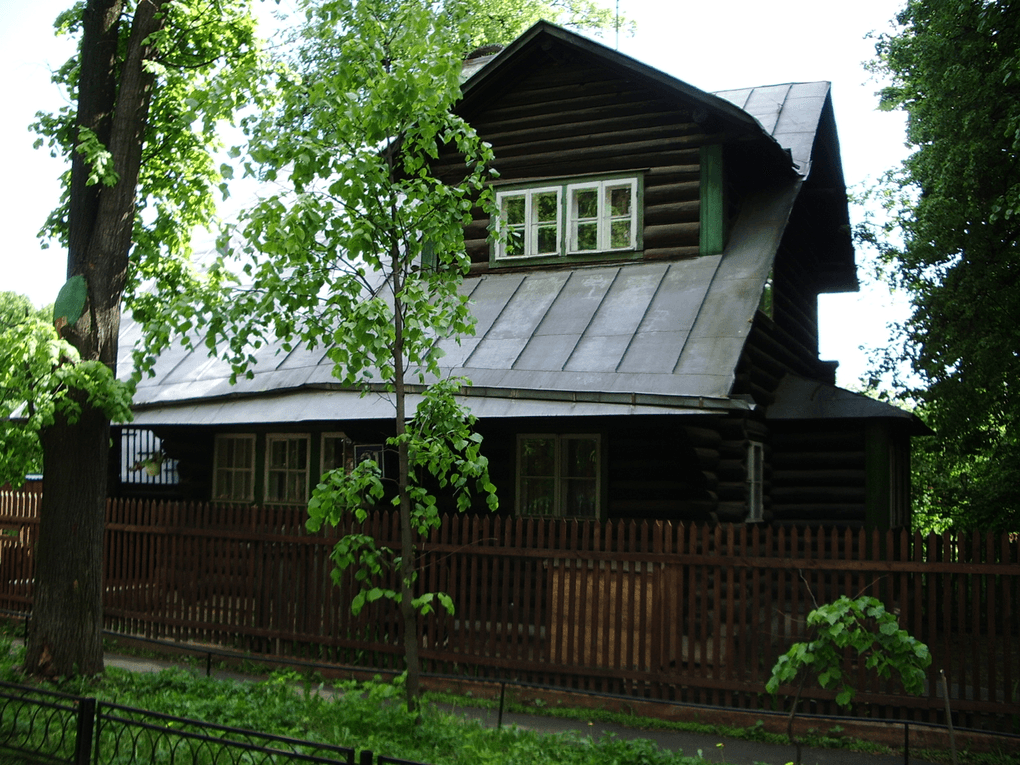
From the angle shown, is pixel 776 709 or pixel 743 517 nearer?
pixel 776 709

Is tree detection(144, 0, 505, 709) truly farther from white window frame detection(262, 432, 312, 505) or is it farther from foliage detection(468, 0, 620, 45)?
foliage detection(468, 0, 620, 45)

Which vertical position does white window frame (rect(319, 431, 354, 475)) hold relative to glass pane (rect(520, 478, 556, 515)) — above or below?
above

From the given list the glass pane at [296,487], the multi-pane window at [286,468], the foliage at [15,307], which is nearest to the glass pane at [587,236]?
the multi-pane window at [286,468]

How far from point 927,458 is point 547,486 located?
12513 millimetres

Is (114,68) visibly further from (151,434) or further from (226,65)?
(151,434)

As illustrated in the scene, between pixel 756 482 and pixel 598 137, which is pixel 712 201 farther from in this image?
pixel 756 482

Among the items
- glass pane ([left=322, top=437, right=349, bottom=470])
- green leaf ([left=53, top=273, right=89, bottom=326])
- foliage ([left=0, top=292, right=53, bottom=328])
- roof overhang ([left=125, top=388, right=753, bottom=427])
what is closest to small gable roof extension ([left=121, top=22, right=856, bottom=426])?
roof overhang ([left=125, top=388, right=753, bottom=427])

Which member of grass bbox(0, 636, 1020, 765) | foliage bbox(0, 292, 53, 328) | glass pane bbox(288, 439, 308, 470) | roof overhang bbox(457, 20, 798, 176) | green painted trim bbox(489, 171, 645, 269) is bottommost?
grass bbox(0, 636, 1020, 765)

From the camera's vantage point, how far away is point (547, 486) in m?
11.8

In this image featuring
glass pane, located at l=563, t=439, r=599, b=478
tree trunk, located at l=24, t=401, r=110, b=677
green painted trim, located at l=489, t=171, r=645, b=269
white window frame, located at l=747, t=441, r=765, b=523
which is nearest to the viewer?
tree trunk, located at l=24, t=401, r=110, b=677

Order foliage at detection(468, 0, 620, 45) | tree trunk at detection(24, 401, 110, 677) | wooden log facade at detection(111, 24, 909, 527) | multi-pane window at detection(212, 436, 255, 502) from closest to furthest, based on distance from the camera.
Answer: tree trunk at detection(24, 401, 110, 677)
wooden log facade at detection(111, 24, 909, 527)
multi-pane window at detection(212, 436, 255, 502)
foliage at detection(468, 0, 620, 45)

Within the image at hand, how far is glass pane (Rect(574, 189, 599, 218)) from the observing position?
528 inches

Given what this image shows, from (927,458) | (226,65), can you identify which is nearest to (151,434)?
(226,65)

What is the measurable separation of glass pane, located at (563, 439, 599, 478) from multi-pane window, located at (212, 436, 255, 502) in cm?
536
